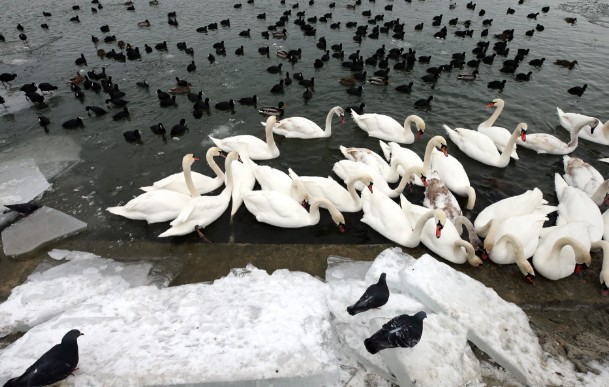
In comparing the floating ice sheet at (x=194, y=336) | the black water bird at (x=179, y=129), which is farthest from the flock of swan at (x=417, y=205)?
the floating ice sheet at (x=194, y=336)

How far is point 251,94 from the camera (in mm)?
14500

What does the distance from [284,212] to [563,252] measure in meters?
5.42

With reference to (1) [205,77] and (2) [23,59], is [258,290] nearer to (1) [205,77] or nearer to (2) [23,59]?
(1) [205,77]

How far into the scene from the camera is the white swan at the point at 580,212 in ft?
25.4

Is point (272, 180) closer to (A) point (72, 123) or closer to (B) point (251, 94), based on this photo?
(B) point (251, 94)

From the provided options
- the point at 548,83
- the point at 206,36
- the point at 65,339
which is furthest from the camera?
the point at 206,36

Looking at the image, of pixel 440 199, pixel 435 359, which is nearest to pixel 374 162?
pixel 440 199

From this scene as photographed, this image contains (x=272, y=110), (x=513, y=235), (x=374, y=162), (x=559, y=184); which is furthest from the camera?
(x=272, y=110)

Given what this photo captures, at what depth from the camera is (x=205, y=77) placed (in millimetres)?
15938

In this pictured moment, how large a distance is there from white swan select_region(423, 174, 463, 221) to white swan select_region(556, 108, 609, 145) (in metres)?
6.44

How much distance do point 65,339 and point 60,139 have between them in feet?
31.6

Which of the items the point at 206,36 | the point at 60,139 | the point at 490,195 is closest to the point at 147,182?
the point at 60,139

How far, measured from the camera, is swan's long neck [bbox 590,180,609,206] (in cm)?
854

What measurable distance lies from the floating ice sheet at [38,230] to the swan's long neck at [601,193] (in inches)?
466
